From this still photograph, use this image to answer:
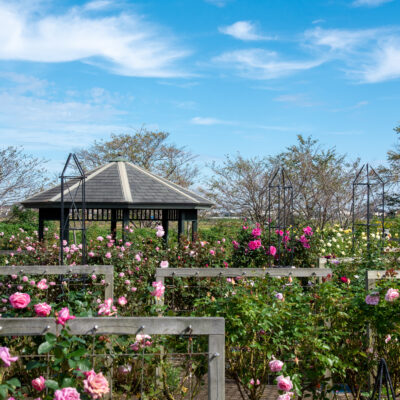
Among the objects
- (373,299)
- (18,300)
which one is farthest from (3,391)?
(373,299)

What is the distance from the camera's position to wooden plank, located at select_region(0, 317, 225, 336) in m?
2.41

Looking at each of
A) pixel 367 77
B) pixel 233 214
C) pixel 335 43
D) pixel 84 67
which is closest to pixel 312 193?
pixel 233 214

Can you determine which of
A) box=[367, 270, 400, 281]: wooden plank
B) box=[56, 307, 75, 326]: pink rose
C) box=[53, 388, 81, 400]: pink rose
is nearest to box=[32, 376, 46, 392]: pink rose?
box=[53, 388, 81, 400]: pink rose

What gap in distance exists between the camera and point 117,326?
2469 mm

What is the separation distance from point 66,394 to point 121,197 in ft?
26.2

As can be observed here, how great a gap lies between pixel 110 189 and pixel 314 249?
14.2 ft

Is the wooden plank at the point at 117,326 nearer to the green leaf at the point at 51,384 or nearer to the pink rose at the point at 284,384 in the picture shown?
the green leaf at the point at 51,384

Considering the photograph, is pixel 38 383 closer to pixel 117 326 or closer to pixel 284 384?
pixel 117 326

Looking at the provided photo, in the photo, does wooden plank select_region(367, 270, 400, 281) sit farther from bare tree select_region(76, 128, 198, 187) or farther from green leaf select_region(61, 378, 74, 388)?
bare tree select_region(76, 128, 198, 187)

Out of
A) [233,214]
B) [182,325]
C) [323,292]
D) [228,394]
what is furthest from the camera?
[233,214]

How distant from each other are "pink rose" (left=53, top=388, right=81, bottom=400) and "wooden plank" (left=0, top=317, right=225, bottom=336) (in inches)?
11.2

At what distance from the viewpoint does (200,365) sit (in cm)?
346

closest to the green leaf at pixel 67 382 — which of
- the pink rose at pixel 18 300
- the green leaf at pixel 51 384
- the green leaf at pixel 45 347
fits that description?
the green leaf at pixel 51 384

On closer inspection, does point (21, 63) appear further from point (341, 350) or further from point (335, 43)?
point (341, 350)
